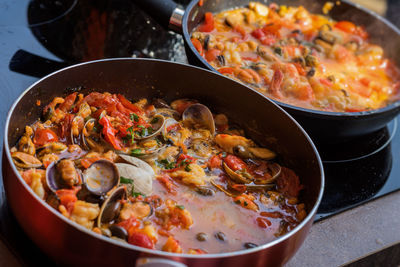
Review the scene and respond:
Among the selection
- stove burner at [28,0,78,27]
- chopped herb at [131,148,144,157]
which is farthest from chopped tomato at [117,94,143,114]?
stove burner at [28,0,78,27]

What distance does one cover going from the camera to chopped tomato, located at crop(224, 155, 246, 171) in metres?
1.99

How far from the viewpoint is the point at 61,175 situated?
64.2 inches

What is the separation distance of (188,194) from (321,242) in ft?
2.30

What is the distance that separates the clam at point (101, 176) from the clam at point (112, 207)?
1.9 inches

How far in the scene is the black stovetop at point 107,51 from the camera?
231 centimetres

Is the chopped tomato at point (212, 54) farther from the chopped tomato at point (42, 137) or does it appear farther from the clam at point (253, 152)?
the chopped tomato at point (42, 137)

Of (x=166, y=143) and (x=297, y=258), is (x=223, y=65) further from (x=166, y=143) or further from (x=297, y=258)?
(x=297, y=258)

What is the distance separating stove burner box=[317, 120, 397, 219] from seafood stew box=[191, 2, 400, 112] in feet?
0.82

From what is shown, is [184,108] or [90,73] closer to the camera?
[90,73]

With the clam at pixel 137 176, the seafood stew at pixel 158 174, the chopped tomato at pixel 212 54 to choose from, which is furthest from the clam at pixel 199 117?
the chopped tomato at pixel 212 54

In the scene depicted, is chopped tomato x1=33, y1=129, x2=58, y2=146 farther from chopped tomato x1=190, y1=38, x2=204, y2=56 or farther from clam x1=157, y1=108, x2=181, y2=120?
chopped tomato x1=190, y1=38, x2=204, y2=56

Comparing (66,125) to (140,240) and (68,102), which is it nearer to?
(68,102)

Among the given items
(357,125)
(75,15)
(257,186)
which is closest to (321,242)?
(257,186)

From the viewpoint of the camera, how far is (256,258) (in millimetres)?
1319
